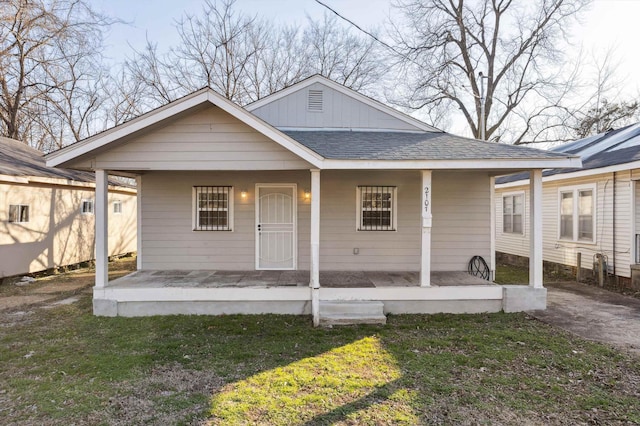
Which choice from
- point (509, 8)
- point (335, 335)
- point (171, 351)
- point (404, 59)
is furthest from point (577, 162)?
point (509, 8)

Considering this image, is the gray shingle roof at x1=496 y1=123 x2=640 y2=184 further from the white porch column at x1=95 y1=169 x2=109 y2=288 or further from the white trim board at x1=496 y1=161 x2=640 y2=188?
the white porch column at x1=95 y1=169 x2=109 y2=288

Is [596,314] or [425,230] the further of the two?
[425,230]

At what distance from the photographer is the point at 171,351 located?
4551 millimetres

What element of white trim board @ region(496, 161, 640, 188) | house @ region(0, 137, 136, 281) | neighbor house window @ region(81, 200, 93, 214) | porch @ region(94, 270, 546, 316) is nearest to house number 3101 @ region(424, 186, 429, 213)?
porch @ region(94, 270, 546, 316)

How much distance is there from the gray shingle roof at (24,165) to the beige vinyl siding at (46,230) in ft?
1.15

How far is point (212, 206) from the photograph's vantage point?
7.81 meters

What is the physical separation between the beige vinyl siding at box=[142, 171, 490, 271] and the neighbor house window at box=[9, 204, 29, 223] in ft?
12.7

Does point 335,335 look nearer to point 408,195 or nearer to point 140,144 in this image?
point 408,195

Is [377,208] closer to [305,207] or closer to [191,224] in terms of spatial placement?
[305,207]

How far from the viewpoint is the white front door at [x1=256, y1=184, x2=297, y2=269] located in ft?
25.4

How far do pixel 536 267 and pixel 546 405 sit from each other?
3.45m

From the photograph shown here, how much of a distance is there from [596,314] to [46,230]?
1285 centimetres

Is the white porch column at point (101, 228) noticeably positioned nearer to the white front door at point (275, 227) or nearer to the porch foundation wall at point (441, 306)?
the white front door at point (275, 227)

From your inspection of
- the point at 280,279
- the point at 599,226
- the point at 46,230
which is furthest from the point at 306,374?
the point at 46,230
